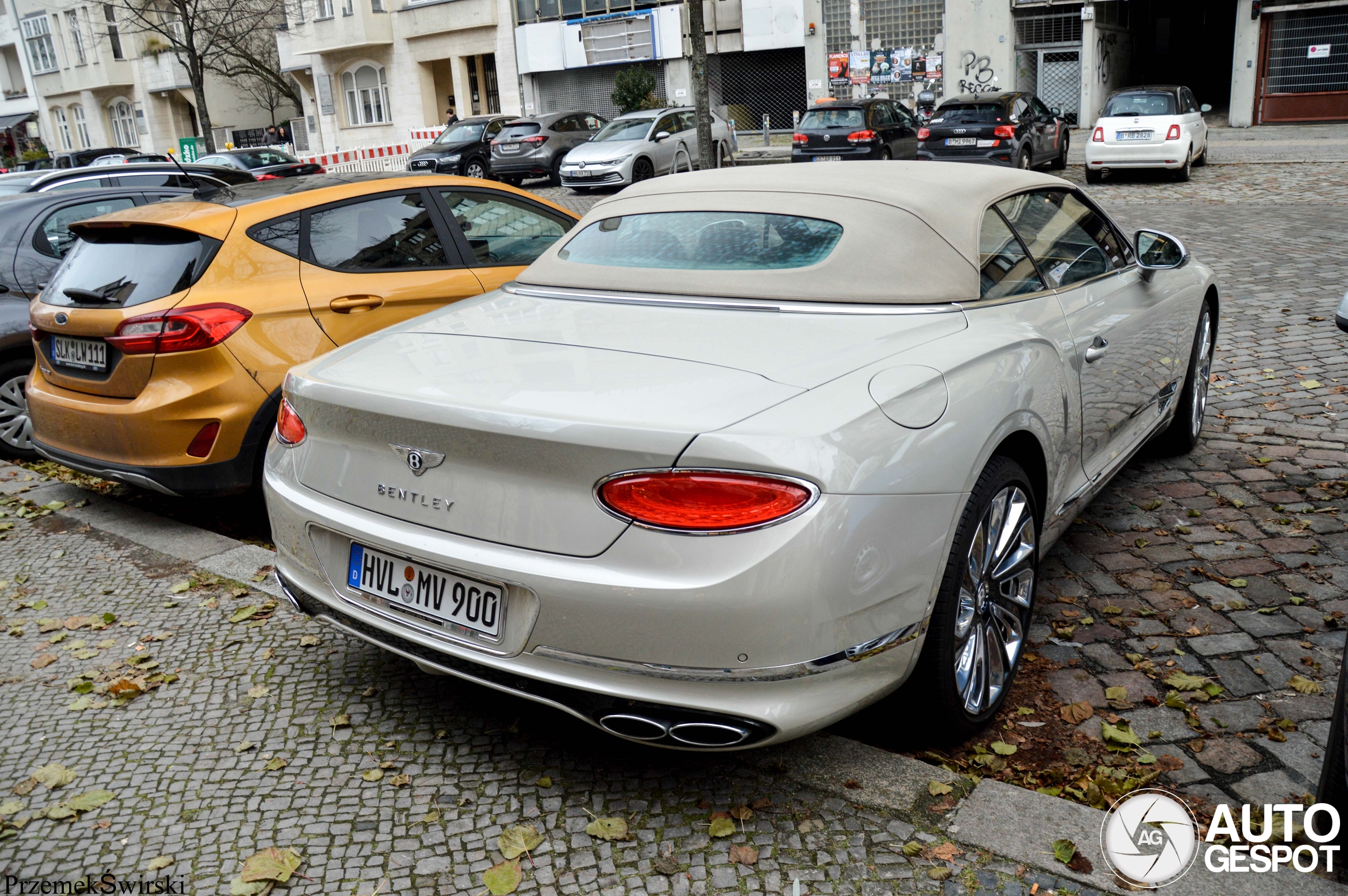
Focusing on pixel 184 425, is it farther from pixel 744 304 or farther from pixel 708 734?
pixel 708 734

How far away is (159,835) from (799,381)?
198 centimetres

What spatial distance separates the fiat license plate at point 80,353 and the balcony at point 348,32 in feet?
134

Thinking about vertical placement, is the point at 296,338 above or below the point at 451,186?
below

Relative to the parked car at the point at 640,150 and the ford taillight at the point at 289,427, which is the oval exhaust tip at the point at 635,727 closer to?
the ford taillight at the point at 289,427

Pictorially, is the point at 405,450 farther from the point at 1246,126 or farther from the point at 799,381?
the point at 1246,126

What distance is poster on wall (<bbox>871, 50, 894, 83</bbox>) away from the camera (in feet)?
110

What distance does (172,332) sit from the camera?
460cm

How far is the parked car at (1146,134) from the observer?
1772 centimetres

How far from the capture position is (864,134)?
2033cm

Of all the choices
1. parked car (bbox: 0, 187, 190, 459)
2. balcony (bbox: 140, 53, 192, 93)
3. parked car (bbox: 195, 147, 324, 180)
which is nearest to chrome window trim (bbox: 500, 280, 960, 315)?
Result: parked car (bbox: 0, 187, 190, 459)

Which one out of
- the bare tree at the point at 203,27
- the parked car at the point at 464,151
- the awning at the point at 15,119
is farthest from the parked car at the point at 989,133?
the awning at the point at 15,119

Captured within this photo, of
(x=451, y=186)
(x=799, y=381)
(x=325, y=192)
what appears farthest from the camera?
(x=451, y=186)

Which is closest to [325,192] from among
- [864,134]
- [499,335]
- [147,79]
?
[499,335]

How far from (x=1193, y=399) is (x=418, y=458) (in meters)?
4.08
